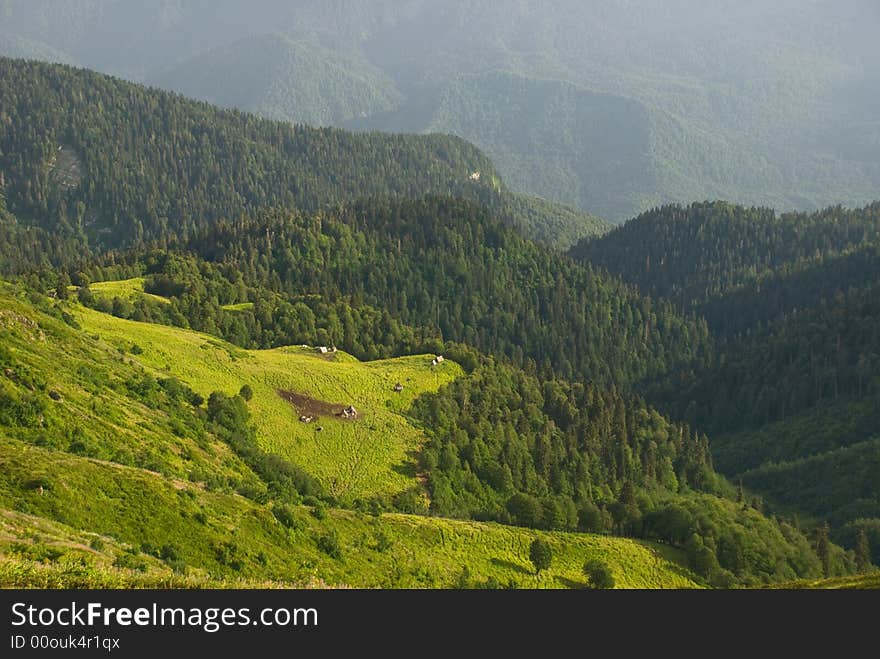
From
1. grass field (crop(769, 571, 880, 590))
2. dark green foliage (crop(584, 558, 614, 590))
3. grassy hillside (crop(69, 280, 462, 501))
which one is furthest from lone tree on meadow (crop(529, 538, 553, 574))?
grassy hillside (crop(69, 280, 462, 501))

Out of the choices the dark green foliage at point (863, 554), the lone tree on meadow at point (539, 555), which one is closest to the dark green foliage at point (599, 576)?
the lone tree on meadow at point (539, 555)

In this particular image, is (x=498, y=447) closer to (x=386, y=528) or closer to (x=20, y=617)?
(x=386, y=528)

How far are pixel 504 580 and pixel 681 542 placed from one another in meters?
53.9

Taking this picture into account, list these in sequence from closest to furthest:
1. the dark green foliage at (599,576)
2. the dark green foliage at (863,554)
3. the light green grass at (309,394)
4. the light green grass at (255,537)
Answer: the light green grass at (255,537), the dark green foliage at (599,576), the light green grass at (309,394), the dark green foliage at (863,554)

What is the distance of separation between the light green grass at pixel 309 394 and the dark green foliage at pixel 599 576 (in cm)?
4284

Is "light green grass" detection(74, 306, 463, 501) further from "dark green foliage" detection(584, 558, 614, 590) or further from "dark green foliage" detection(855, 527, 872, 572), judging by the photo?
"dark green foliage" detection(855, 527, 872, 572)

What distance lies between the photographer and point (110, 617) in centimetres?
3394

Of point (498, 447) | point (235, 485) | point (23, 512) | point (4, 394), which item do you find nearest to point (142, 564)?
point (23, 512)

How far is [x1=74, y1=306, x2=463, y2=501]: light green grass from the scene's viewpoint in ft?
Result: 466

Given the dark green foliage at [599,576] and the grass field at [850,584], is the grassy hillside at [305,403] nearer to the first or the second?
the dark green foliage at [599,576]

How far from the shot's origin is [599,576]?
361 feet

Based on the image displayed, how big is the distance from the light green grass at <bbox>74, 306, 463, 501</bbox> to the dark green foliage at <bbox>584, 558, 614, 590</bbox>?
42.8 metres

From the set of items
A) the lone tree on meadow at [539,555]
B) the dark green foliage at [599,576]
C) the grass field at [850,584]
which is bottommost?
the grass field at [850,584]

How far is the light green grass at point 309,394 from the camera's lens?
142 m
